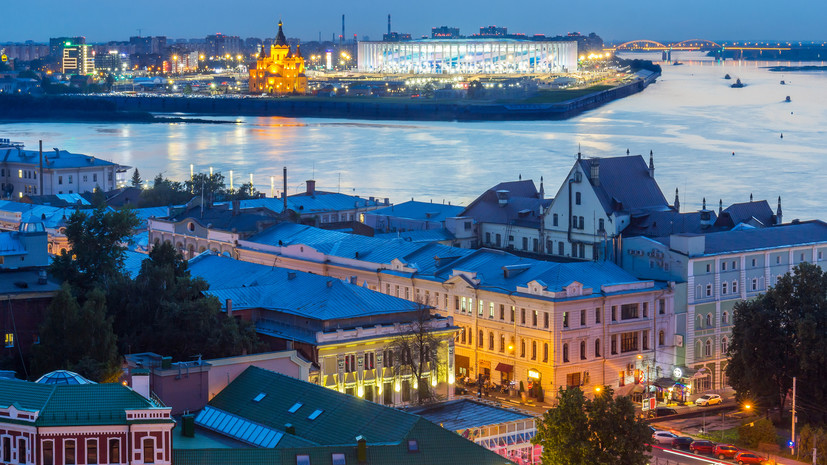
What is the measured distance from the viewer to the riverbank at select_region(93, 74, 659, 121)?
123m

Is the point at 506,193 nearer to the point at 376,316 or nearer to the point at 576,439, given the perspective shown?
the point at 376,316

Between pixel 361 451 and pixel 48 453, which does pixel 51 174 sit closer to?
pixel 361 451

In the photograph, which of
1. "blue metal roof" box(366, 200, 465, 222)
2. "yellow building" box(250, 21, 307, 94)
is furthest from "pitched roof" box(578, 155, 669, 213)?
"yellow building" box(250, 21, 307, 94)

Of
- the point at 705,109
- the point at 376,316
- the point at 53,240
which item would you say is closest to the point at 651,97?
the point at 705,109

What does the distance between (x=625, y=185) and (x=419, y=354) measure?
11.8 m

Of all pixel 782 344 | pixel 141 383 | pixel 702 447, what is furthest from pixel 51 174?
pixel 141 383

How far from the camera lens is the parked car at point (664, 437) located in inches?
862

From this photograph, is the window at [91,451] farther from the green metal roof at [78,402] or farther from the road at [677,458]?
the road at [677,458]

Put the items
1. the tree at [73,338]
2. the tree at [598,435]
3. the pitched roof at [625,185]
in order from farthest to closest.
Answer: the pitched roof at [625,185] → the tree at [73,338] → the tree at [598,435]

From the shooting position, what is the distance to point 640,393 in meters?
26.0

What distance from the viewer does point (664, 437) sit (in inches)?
A: 866

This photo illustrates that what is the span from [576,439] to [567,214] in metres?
16.6

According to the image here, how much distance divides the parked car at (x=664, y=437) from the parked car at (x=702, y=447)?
1.19 ft

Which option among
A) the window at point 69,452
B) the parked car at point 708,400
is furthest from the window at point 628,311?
the window at point 69,452
